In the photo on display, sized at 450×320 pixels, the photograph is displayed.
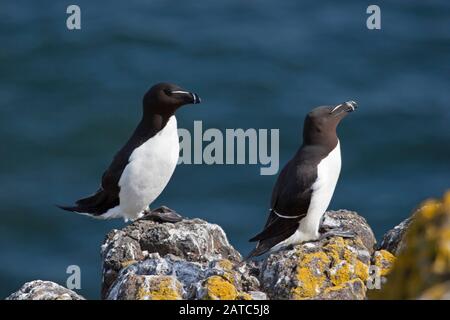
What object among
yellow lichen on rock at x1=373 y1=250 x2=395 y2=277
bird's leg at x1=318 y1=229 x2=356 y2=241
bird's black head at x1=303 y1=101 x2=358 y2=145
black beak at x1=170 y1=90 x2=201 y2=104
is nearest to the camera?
yellow lichen on rock at x1=373 y1=250 x2=395 y2=277

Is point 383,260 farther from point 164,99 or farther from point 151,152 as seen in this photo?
point 164,99

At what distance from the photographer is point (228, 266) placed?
10.8 m

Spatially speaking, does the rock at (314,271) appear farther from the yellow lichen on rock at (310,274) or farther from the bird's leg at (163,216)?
the bird's leg at (163,216)

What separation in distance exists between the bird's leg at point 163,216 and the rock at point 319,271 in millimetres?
1467

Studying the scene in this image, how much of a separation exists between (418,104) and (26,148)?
772 centimetres

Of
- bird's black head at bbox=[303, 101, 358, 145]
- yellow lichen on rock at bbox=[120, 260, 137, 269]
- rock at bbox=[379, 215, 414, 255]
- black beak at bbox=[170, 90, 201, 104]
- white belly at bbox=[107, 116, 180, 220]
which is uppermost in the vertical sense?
black beak at bbox=[170, 90, 201, 104]

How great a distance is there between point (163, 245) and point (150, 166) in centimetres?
155

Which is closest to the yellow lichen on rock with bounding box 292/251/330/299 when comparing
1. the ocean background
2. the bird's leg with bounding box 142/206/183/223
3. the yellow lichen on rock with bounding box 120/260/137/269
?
the yellow lichen on rock with bounding box 120/260/137/269

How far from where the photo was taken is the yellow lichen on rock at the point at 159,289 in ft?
32.8

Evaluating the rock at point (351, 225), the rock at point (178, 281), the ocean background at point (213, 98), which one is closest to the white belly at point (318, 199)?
the rock at point (351, 225)

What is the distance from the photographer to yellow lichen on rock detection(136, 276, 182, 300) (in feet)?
32.8

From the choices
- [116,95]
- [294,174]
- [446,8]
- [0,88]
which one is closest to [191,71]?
[116,95]

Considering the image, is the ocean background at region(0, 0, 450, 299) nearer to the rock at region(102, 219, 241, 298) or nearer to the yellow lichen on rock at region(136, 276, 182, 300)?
the rock at region(102, 219, 241, 298)
